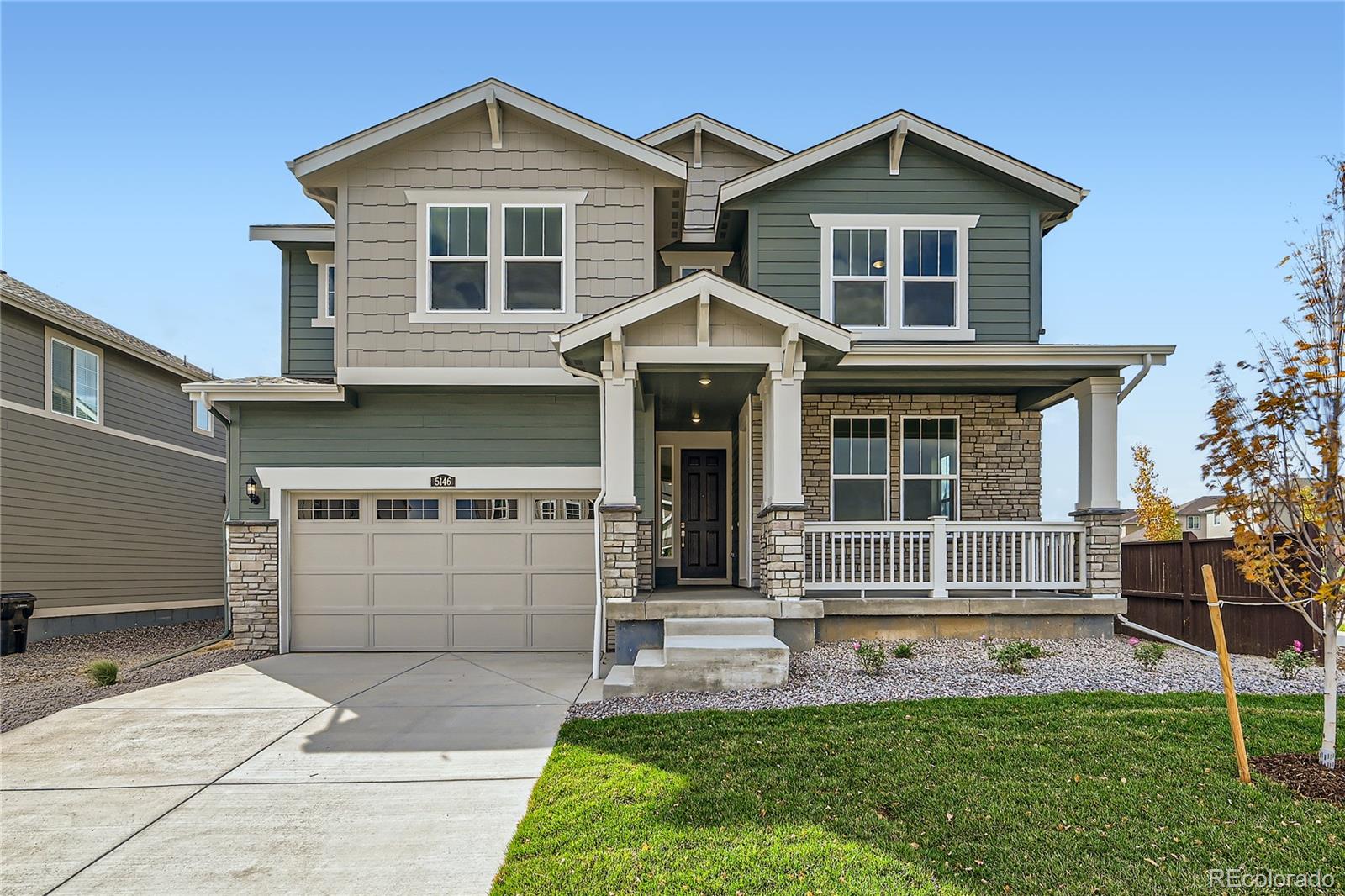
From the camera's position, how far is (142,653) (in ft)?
36.6

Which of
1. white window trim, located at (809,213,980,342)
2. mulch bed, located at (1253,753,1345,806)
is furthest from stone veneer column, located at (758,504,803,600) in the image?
mulch bed, located at (1253,753,1345,806)

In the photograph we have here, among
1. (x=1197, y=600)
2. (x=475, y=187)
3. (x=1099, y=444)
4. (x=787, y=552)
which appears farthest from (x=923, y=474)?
(x=475, y=187)

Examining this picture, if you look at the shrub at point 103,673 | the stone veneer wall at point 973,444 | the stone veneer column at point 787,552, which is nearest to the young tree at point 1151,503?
the stone veneer wall at point 973,444

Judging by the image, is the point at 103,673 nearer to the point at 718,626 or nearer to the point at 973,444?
the point at 718,626

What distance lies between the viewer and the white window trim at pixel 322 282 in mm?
12195

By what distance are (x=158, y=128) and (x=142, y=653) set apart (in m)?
8.90

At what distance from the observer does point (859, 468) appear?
1138cm

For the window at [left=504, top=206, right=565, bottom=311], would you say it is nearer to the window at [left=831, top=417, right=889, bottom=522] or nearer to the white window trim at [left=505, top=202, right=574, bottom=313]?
the white window trim at [left=505, top=202, right=574, bottom=313]

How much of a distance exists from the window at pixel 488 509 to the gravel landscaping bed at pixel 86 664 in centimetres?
305

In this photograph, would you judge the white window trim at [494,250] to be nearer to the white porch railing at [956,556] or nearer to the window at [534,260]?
the window at [534,260]

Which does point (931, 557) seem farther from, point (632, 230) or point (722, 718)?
point (632, 230)

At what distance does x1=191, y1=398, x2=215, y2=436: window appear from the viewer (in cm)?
1694

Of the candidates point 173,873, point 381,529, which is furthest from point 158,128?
point 173,873

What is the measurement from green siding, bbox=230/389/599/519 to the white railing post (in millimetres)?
4288
